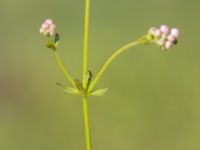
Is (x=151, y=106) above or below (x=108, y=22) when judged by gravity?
below

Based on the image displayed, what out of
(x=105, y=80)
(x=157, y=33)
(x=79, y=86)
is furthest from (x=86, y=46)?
(x=105, y=80)

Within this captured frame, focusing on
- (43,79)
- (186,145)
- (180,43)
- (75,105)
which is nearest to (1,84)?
(43,79)

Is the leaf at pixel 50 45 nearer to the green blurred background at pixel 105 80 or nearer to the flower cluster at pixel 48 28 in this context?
the flower cluster at pixel 48 28

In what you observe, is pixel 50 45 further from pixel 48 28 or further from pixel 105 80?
pixel 105 80

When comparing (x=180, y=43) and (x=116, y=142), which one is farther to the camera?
(x=180, y=43)

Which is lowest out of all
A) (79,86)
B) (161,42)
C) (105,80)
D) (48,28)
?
(79,86)

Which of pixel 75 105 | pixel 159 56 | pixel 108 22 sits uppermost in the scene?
Result: pixel 108 22

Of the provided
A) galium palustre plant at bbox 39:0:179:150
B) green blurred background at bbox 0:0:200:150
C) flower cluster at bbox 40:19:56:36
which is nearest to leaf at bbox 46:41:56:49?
galium palustre plant at bbox 39:0:179:150

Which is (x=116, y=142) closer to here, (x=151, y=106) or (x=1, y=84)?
(x=151, y=106)

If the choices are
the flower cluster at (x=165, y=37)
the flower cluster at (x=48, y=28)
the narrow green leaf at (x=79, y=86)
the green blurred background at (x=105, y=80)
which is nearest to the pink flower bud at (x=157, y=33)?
A: the flower cluster at (x=165, y=37)
